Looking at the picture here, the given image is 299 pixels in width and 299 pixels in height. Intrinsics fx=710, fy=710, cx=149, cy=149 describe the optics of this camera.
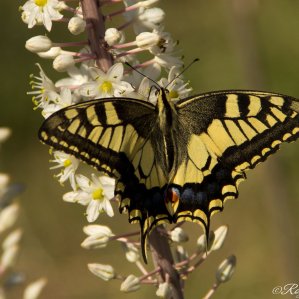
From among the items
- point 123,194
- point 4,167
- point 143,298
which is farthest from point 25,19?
point 4,167

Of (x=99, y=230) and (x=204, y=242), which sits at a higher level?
(x=99, y=230)

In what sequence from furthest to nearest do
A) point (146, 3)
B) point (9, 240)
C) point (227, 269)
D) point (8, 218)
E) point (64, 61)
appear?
point (9, 240) → point (8, 218) → point (227, 269) → point (146, 3) → point (64, 61)

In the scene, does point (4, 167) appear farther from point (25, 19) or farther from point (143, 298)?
point (25, 19)

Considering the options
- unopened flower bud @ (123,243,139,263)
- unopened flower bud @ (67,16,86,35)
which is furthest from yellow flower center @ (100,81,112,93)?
unopened flower bud @ (123,243,139,263)

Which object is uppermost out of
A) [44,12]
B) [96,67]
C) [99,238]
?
[44,12]

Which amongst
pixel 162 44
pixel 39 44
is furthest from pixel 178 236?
pixel 39 44

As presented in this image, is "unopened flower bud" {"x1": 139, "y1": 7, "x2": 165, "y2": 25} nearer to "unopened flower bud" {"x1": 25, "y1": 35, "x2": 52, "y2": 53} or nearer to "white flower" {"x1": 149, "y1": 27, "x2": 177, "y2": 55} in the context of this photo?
"white flower" {"x1": 149, "y1": 27, "x2": 177, "y2": 55}

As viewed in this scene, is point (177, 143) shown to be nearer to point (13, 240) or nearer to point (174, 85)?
point (174, 85)
